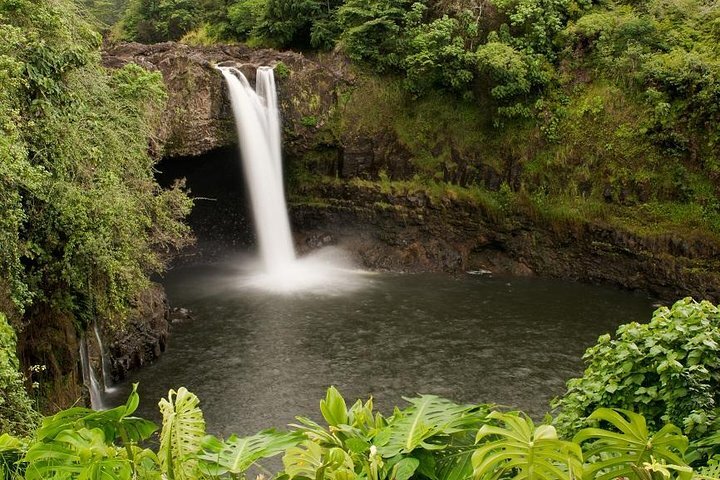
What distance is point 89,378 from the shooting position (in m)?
11.1

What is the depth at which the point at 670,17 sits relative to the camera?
18.9 meters

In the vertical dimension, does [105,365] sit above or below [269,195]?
below

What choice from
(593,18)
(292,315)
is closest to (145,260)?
(292,315)

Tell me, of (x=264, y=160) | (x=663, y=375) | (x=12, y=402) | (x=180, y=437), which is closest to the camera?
(x=180, y=437)

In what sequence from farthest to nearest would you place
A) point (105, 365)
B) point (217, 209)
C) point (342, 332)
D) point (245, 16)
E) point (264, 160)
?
point (245, 16)
point (217, 209)
point (264, 160)
point (342, 332)
point (105, 365)

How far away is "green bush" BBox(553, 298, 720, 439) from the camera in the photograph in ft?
14.7

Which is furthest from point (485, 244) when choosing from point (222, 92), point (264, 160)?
point (222, 92)

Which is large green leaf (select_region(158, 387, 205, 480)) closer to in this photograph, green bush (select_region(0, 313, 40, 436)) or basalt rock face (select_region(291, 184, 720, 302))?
green bush (select_region(0, 313, 40, 436))

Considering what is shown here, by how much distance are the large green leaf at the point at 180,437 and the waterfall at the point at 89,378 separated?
9104mm

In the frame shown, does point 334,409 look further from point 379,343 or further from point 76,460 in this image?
point 379,343

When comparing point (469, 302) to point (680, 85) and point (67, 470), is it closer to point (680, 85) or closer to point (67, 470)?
point (680, 85)

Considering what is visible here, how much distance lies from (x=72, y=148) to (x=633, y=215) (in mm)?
15700

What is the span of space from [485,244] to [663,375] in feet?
53.3

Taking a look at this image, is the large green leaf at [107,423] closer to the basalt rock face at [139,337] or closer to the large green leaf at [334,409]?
the large green leaf at [334,409]
